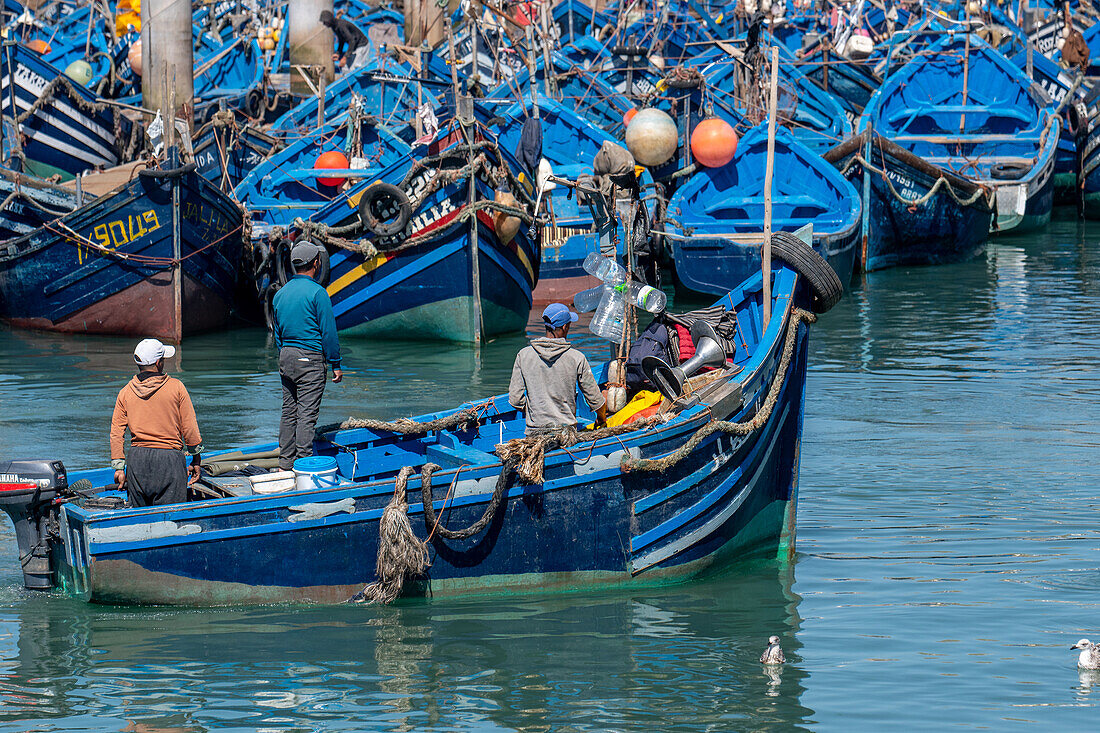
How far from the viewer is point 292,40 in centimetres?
3012

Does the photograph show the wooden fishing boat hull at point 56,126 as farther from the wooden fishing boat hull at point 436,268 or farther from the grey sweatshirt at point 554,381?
the grey sweatshirt at point 554,381

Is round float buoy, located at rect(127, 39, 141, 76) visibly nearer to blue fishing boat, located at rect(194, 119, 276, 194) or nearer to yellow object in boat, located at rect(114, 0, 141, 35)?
yellow object in boat, located at rect(114, 0, 141, 35)

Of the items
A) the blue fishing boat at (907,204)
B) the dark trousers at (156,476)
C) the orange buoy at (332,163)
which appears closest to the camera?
the dark trousers at (156,476)

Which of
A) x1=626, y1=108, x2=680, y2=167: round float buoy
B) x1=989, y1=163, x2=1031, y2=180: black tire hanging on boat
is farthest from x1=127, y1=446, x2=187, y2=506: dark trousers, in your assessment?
x1=989, y1=163, x2=1031, y2=180: black tire hanging on boat

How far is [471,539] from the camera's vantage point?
808cm

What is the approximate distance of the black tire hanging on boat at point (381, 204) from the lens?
15906mm

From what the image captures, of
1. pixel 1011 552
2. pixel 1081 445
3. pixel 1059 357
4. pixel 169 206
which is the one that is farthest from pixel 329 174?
pixel 1011 552

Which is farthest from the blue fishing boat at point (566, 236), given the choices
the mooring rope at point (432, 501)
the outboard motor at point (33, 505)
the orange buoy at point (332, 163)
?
the outboard motor at point (33, 505)

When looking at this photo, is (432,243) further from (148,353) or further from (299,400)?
(148,353)

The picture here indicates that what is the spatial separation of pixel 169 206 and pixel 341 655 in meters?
9.82

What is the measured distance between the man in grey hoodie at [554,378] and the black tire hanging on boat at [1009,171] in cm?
Result: 1637

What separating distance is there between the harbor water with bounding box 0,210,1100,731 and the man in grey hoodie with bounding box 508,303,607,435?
106 cm

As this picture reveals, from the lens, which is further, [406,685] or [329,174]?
[329,174]

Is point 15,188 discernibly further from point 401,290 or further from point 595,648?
point 595,648
